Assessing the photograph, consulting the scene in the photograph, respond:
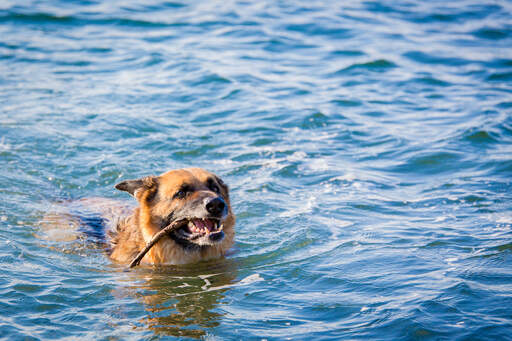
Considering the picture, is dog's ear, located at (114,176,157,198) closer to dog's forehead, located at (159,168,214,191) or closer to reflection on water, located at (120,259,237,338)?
dog's forehead, located at (159,168,214,191)

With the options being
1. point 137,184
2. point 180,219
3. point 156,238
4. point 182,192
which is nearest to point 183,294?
point 156,238

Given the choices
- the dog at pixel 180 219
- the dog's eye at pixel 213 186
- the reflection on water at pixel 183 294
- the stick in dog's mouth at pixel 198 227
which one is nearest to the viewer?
→ the reflection on water at pixel 183 294

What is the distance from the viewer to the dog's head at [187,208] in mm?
6281

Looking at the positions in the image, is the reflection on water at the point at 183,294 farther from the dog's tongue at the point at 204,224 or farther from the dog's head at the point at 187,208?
the dog's tongue at the point at 204,224

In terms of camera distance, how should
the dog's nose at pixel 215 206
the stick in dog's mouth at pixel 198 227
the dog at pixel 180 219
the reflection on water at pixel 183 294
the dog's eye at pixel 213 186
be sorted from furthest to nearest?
the dog's eye at pixel 213 186, the stick in dog's mouth at pixel 198 227, the dog at pixel 180 219, the dog's nose at pixel 215 206, the reflection on water at pixel 183 294

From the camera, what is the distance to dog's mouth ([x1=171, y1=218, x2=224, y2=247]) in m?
6.42

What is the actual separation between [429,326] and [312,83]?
9136 millimetres

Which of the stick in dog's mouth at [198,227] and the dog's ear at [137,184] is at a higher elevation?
the dog's ear at [137,184]

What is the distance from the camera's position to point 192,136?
416 inches

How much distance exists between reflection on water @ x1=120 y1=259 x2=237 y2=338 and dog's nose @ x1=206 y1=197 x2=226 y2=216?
25.3 inches

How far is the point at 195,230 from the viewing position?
21.3 feet

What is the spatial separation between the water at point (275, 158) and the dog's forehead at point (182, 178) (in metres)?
0.87

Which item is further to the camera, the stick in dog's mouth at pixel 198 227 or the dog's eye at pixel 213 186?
the dog's eye at pixel 213 186

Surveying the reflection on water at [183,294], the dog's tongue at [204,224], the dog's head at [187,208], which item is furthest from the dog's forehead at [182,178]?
the reflection on water at [183,294]
